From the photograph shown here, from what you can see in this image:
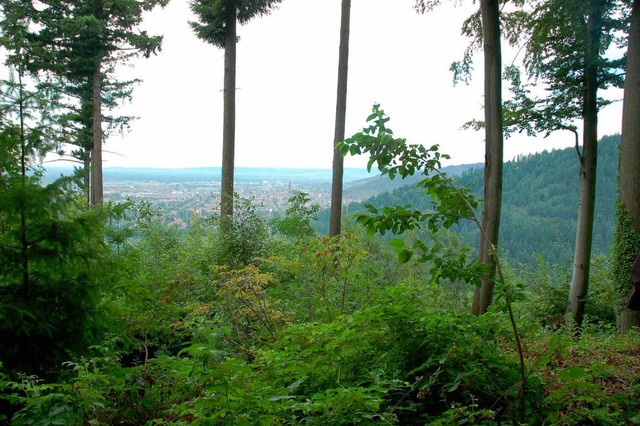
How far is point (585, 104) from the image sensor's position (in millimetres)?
8867

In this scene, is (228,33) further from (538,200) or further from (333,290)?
(538,200)

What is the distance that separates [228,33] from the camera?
11375 millimetres

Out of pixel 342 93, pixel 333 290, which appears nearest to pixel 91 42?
pixel 342 93

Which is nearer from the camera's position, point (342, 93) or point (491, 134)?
point (491, 134)

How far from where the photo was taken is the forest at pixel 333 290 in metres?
2.22

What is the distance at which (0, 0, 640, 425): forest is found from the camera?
222cm

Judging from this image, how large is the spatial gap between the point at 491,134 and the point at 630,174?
13.3 ft

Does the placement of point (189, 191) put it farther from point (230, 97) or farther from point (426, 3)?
point (426, 3)

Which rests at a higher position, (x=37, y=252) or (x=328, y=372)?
(x=37, y=252)

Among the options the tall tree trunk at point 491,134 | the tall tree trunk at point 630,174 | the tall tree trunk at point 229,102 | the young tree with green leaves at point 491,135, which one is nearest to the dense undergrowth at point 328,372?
the young tree with green leaves at point 491,135

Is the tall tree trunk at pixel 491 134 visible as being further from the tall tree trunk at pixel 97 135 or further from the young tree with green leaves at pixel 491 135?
the tall tree trunk at pixel 97 135

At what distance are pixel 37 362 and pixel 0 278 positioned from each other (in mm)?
638

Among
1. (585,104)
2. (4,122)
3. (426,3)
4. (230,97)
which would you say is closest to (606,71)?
(585,104)

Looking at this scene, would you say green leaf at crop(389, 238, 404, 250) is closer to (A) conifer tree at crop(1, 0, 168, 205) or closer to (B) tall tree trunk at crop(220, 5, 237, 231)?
(B) tall tree trunk at crop(220, 5, 237, 231)
